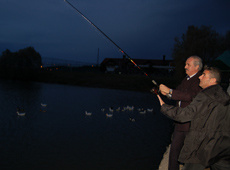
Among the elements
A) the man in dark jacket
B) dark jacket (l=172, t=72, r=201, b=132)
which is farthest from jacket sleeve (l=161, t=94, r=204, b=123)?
dark jacket (l=172, t=72, r=201, b=132)

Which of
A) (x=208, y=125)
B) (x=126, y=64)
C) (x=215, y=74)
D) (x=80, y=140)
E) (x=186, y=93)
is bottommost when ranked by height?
(x=80, y=140)

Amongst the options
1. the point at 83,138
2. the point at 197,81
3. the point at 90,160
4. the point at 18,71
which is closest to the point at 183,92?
the point at 197,81

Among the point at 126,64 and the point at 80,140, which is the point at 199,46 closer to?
the point at 126,64

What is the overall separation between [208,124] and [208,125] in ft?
0.05

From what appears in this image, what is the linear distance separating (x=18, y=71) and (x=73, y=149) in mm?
56080

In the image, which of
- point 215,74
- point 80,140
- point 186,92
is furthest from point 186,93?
point 80,140

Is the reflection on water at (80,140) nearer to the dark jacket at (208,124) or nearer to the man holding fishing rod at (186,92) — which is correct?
the man holding fishing rod at (186,92)

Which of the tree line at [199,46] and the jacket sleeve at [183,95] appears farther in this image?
Result: the tree line at [199,46]

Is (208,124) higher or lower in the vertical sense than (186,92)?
lower

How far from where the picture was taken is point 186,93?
3326mm

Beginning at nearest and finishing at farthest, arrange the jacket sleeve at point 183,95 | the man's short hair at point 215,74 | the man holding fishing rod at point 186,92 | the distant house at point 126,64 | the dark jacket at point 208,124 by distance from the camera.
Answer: the dark jacket at point 208,124 < the man's short hair at point 215,74 < the jacket sleeve at point 183,95 < the man holding fishing rod at point 186,92 < the distant house at point 126,64

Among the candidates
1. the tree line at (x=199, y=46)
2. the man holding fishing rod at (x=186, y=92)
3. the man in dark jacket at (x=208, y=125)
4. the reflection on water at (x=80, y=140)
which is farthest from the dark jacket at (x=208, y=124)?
the tree line at (x=199, y=46)

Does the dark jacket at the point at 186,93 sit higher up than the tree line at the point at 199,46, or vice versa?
the tree line at the point at 199,46

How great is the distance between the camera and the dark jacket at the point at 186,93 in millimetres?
3295
